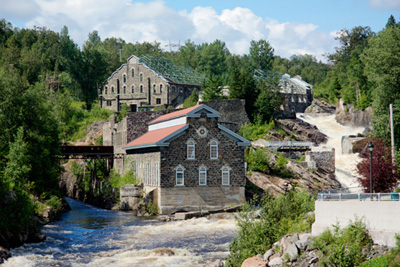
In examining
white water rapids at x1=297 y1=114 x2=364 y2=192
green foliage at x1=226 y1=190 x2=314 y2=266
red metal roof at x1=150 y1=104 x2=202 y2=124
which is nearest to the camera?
green foliage at x1=226 y1=190 x2=314 y2=266

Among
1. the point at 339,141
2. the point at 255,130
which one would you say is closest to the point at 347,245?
the point at 255,130

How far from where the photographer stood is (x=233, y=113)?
68750 millimetres

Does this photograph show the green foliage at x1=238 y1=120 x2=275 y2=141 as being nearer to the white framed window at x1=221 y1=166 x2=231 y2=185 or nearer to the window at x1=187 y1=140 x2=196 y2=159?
the white framed window at x1=221 y1=166 x2=231 y2=185

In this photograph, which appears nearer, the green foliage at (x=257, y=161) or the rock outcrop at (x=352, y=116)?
the green foliage at (x=257, y=161)

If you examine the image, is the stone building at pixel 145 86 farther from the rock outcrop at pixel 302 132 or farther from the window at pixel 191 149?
the window at pixel 191 149

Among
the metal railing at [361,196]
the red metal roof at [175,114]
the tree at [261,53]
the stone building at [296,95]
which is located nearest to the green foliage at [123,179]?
the red metal roof at [175,114]

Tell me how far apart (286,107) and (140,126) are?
127ft

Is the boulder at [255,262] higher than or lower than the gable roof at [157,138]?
lower

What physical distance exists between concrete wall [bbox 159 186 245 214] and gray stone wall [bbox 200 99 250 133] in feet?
67.2

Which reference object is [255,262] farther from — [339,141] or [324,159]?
[339,141]

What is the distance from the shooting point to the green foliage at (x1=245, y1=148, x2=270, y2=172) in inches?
2233

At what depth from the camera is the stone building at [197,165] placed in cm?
4722

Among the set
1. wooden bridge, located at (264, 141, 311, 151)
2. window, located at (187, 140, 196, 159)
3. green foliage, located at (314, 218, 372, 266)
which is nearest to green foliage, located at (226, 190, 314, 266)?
green foliage, located at (314, 218, 372, 266)

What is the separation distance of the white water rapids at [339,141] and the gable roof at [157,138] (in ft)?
52.7
